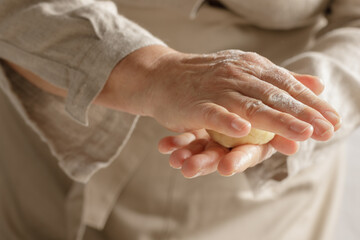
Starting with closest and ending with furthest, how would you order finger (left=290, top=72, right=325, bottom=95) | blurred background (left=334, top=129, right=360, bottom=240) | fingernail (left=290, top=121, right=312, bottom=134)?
fingernail (left=290, top=121, right=312, bottom=134), finger (left=290, top=72, right=325, bottom=95), blurred background (left=334, top=129, right=360, bottom=240)

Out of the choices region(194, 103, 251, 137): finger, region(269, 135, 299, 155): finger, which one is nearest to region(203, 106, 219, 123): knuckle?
region(194, 103, 251, 137): finger

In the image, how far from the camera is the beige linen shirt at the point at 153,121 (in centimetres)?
62

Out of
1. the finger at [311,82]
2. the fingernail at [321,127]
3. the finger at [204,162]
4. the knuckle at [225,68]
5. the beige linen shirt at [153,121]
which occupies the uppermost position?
the fingernail at [321,127]

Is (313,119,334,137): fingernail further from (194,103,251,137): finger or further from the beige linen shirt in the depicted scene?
the beige linen shirt

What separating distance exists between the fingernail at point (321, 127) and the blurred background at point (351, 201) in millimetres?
1005

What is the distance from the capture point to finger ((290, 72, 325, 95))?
541mm

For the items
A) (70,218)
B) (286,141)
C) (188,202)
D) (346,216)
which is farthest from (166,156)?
(346,216)

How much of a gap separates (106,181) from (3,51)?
0.99 ft

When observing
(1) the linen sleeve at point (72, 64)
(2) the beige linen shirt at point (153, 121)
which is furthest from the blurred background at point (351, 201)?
(1) the linen sleeve at point (72, 64)

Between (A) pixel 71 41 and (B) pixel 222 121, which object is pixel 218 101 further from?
(A) pixel 71 41

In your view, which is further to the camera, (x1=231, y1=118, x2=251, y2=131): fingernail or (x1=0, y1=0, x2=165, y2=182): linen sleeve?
(x1=0, y1=0, x2=165, y2=182): linen sleeve

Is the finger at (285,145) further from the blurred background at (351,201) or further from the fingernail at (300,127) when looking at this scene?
the blurred background at (351,201)

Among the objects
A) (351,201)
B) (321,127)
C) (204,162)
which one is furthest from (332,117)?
(351,201)

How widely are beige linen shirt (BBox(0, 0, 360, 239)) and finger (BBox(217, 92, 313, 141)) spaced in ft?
0.54
